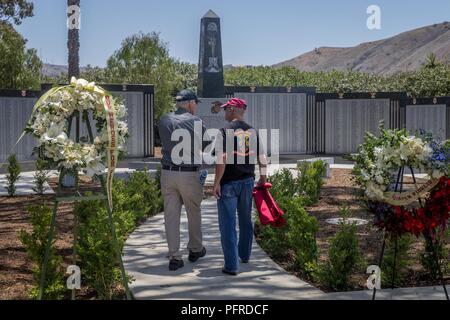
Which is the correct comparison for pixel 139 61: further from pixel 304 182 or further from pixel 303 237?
pixel 303 237

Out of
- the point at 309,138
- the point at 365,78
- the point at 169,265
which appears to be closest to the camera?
the point at 169,265

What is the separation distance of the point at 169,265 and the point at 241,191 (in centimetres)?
100

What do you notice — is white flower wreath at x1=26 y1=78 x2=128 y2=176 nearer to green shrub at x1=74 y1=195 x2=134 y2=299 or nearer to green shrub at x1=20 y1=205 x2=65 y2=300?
green shrub at x1=20 y1=205 x2=65 y2=300

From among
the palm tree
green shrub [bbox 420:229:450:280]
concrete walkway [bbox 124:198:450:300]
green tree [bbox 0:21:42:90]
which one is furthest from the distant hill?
green shrub [bbox 420:229:450:280]

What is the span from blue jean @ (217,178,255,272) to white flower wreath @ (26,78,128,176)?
189 cm

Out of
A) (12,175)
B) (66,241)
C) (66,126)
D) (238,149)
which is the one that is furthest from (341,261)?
(12,175)

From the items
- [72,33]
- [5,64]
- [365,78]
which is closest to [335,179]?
[72,33]

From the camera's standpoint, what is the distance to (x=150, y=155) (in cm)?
2617

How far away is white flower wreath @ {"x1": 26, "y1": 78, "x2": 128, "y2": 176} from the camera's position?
601 centimetres

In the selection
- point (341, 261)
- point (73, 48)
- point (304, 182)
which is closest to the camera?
point (341, 261)

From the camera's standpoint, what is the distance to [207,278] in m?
7.53

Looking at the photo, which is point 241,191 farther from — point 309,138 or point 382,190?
point 309,138

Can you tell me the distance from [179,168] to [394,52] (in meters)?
174

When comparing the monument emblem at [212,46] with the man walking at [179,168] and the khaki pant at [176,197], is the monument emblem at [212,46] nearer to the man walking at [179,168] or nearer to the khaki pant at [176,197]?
the man walking at [179,168]
